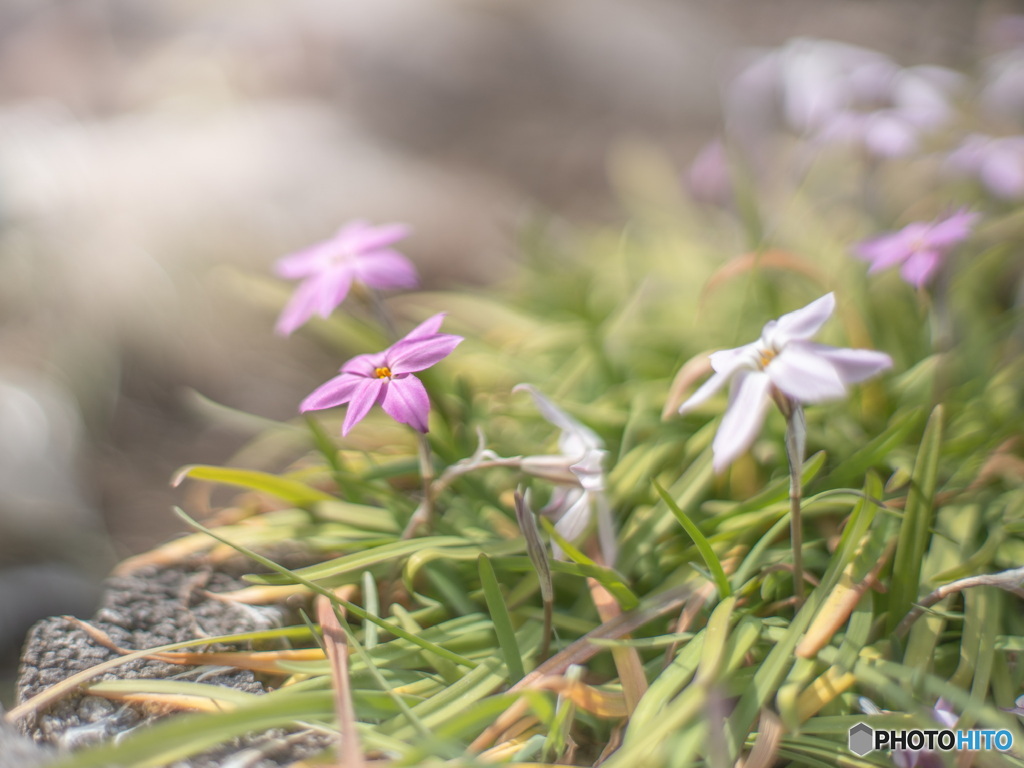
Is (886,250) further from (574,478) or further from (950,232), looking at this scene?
(574,478)

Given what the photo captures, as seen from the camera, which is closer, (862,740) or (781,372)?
(781,372)

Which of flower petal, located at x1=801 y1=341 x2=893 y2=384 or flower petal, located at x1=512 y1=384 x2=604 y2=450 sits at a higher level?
flower petal, located at x1=801 y1=341 x2=893 y2=384

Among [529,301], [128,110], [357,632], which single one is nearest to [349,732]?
[357,632]

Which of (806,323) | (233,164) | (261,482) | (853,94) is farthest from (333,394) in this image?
(233,164)

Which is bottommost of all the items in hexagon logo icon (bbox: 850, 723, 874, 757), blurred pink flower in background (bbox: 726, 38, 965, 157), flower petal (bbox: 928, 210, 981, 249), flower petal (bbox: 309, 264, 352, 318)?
hexagon logo icon (bbox: 850, 723, 874, 757)

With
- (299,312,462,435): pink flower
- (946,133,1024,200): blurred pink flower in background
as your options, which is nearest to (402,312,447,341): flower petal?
(299,312,462,435): pink flower

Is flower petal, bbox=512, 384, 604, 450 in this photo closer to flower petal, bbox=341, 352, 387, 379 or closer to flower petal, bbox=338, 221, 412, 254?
flower petal, bbox=341, 352, 387, 379

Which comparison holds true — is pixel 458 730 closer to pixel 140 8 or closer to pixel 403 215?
pixel 403 215

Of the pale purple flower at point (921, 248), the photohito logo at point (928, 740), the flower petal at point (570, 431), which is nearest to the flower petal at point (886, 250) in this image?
the pale purple flower at point (921, 248)
